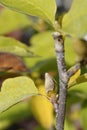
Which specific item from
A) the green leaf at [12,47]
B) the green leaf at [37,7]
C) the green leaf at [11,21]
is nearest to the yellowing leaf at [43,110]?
the green leaf at [12,47]

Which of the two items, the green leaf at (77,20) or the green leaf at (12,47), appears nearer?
the green leaf at (77,20)

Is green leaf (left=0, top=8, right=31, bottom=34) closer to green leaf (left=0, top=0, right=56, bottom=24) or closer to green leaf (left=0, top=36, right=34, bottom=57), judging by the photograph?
green leaf (left=0, top=36, right=34, bottom=57)

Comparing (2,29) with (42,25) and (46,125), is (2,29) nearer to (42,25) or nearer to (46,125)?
(42,25)

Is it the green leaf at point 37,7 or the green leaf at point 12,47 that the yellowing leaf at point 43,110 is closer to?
the green leaf at point 12,47

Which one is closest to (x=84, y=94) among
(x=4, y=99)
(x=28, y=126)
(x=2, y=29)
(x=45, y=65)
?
(x=45, y=65)

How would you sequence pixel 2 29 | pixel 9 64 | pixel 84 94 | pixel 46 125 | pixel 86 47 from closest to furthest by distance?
1. pixel 86 47
2. pixel 84 94
3. pixel 9 64
4. pixel 46 125
5. pixel 2 29

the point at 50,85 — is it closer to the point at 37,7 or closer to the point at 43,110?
the point at 37,7
